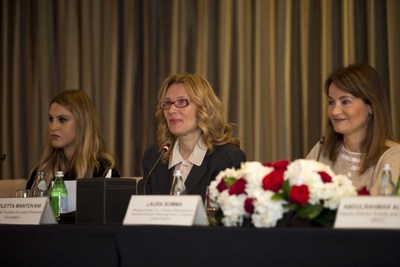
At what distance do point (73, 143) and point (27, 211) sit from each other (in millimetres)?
1733

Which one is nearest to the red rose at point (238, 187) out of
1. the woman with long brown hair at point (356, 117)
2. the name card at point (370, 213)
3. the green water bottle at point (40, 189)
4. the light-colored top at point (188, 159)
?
the name card at point (370, 213)

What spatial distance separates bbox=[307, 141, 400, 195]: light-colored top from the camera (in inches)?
120

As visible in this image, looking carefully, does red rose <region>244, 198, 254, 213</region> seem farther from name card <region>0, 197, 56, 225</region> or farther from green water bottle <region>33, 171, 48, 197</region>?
green water bottle <region>33, 171, 48, 197</region>

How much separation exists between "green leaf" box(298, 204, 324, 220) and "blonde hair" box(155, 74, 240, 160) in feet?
5.10

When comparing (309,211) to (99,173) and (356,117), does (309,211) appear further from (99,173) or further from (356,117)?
(99,173)

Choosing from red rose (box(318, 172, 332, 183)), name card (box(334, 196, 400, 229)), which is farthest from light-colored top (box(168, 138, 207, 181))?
name card (box(334, 196, 400, 229))

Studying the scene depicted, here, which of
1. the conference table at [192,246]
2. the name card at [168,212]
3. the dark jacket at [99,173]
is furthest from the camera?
the dark jacket at [99,173]

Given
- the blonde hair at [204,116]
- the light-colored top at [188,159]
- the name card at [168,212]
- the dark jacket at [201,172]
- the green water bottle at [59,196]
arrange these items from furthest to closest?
the blonde hair at [204,116] → the light-colored top at [188,159] → the dark jacket at [201,172] → the green water bottle at [59,196] → the name card at [168,212]

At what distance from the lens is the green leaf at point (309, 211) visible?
2.04m

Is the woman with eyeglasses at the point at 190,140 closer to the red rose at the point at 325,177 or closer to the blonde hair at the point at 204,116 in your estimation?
the blonde hair at the point at 204,116

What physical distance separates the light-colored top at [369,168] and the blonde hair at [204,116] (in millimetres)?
505

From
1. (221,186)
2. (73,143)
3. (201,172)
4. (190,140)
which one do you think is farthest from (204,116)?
(221,186)

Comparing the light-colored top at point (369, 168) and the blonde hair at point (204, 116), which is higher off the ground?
the blonde hair at point (204, 116)

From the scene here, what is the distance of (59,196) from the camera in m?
3.19
